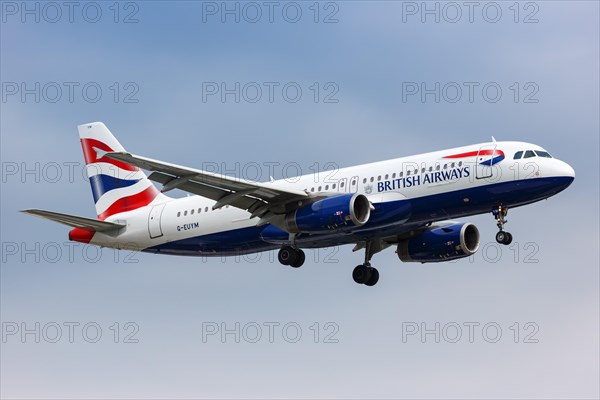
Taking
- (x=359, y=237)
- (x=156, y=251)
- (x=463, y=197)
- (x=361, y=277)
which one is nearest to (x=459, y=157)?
(x=463, y=197)

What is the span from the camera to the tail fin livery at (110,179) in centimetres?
5747

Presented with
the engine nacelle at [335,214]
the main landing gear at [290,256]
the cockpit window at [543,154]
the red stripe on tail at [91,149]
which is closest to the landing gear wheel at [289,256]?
the main landing gear at [290,256]

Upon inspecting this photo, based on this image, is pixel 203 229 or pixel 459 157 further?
pixel 203 229

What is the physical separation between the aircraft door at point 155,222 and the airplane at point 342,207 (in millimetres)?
46

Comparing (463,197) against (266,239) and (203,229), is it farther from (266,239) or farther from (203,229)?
(203,229)

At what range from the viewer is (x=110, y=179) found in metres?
58.8

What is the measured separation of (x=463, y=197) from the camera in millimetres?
47188

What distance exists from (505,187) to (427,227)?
27.1 feet

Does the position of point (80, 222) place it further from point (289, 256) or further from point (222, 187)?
point (289, 256)

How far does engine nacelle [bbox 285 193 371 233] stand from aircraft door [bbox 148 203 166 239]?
8567 millimetres

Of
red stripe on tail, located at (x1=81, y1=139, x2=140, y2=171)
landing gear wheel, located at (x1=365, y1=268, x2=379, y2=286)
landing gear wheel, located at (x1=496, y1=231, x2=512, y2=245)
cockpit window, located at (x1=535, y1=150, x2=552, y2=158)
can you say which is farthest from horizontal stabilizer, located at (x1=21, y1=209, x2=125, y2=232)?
cockpit window, located at (x1=535, y1=150, x2=552, y2=158)

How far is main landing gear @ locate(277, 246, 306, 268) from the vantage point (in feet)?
168

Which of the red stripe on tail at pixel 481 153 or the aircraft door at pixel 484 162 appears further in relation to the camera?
the red stripe on tail at pixel 481 153

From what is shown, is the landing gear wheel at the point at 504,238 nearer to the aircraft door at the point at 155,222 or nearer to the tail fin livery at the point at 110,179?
the aircraft door at the point at 155,222
